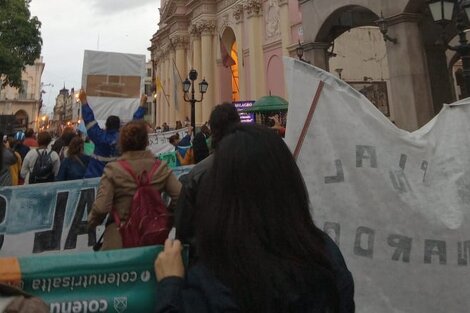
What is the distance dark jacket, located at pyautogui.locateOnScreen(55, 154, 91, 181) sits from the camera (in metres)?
6.54

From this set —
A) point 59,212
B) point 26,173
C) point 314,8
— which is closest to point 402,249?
point 59,212

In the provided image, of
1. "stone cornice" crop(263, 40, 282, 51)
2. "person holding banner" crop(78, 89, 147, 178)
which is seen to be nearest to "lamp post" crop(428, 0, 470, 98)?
"person holding banner" crop(78, 89, 147, 178)

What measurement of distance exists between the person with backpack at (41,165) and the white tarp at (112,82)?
122 centimetres

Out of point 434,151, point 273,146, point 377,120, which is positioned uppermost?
point 377,120

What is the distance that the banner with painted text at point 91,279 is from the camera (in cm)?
218

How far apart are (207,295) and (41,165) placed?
676 centimetres

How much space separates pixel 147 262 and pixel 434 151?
8.98 feet

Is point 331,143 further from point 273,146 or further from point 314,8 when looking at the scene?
point 314,8

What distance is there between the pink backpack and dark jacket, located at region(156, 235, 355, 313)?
1628mm

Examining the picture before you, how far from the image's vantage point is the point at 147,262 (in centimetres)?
220

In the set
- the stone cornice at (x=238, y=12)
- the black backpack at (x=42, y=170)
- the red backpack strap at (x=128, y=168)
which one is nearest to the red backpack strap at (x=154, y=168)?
the red backpack strap at (x=128, y=168)

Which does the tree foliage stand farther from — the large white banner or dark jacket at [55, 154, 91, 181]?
the large white banner

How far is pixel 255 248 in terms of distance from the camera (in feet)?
4.96

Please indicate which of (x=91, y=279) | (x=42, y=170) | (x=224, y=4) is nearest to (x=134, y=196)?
(x=91, y=279)
